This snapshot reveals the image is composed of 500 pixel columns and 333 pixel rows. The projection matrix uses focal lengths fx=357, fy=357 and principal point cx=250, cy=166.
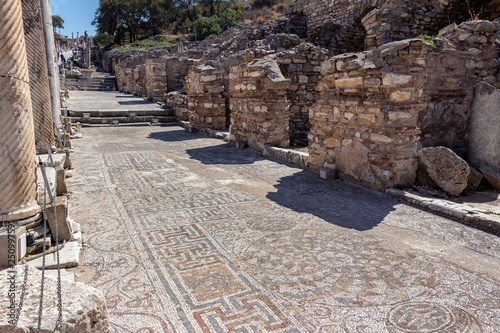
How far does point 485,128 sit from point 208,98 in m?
8.00

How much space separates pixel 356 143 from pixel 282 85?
9.64 ft

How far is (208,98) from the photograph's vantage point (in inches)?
458

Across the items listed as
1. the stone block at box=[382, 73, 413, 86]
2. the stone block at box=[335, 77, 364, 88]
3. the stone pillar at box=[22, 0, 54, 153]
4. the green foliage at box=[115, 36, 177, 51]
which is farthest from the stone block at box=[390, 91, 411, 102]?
the green foliage at box=[115, 36, 177, 51]

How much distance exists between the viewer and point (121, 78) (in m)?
26.0

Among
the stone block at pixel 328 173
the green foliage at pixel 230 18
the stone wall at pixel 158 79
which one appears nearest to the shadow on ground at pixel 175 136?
the stone block at pixel 328 173

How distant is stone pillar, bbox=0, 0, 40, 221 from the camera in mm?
2928

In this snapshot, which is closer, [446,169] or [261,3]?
[446,169]

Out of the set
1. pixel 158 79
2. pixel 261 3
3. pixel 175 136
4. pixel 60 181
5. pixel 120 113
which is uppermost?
pixel 261 3

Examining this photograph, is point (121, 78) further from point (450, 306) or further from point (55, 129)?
point (450, 306)

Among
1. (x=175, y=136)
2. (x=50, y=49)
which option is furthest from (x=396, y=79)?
(x=50, y=49)

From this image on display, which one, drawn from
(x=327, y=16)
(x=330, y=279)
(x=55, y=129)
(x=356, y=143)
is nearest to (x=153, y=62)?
(x=327, y=16)

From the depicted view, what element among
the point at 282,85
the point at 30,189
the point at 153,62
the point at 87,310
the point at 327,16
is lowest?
the point at 87,310

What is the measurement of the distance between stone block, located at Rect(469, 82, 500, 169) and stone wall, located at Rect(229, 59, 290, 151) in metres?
3.72

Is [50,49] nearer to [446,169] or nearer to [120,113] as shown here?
[120,113]
